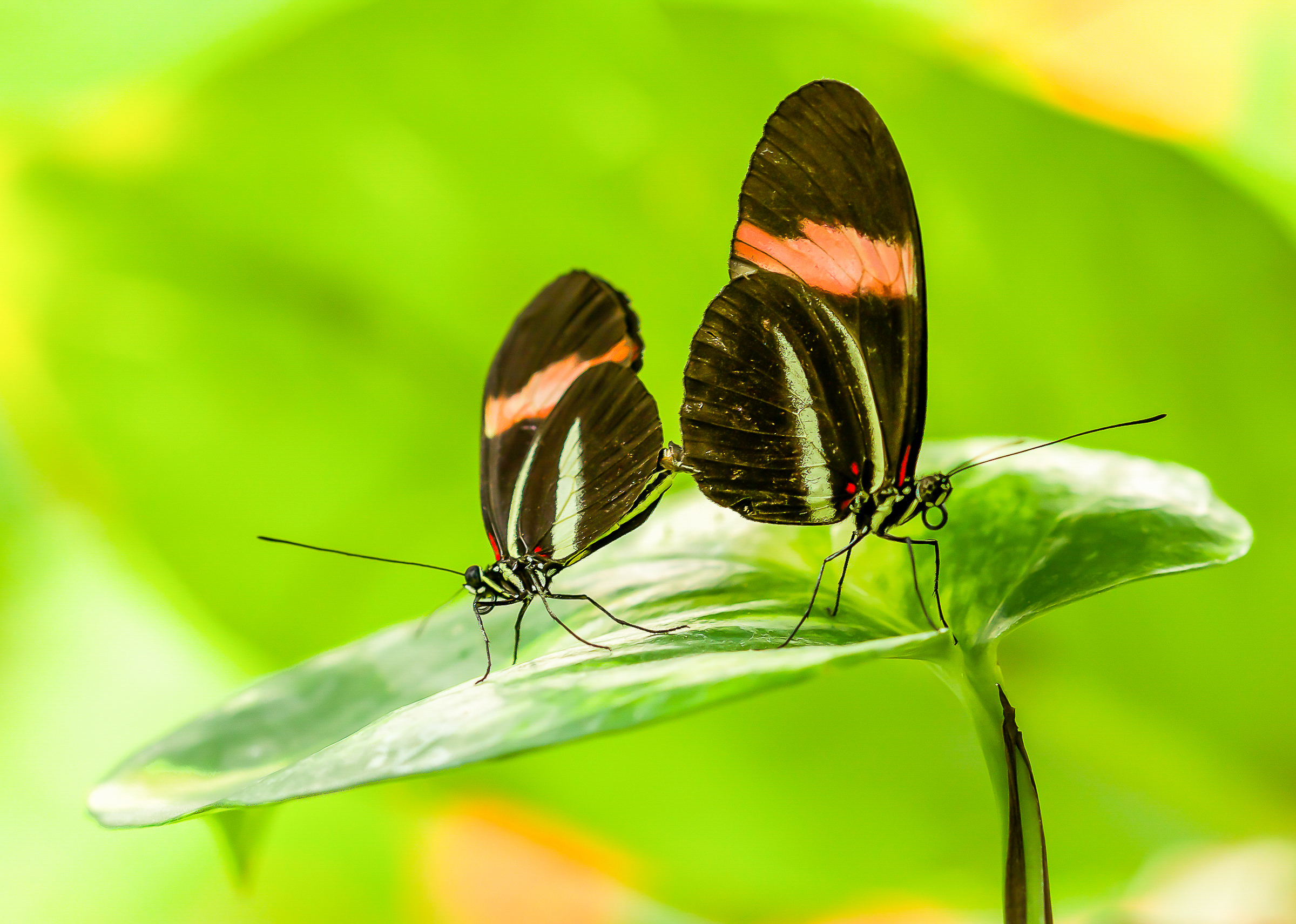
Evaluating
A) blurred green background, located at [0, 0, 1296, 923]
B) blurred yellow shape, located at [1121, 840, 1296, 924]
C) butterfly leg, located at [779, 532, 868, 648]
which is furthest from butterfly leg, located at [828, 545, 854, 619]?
blurred yellow shape, located at [1121, 840, 1296, 924]

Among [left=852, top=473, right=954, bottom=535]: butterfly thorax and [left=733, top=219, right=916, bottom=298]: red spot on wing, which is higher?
[left=733, top=219, right=916, bottom=298]: red spot on wing

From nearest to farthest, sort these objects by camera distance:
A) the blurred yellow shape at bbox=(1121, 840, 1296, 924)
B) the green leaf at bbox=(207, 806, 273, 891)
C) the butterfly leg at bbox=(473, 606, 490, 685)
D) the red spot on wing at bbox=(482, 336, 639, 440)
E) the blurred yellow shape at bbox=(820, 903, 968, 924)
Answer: the green leaf at bbox=(207, 806, 273, 891) < the butterfly leg at bbox=(473, 606, 490, 685) < the red spot on wing at bbox=(482, 336, 639, 440) < the blurred yellow shape at bbox=(1121, 840, 1296, 924) < the blurred yellow shape at bbox=(820, 903, 968, 924)

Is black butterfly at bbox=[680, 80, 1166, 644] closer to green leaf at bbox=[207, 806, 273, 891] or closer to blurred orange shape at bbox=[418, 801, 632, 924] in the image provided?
green leaf at bbox=[207, 806, 273, 891]

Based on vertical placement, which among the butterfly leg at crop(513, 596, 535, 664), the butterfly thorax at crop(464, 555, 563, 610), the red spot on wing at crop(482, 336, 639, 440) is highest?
the red spot on wing at crop(482, 336, 639, 440)

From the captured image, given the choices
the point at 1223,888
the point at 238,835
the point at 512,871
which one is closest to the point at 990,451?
the point at 238,835

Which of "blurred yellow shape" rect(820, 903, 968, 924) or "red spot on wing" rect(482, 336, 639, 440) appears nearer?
"red spot on wing" rect(482, 336, 639, 440)

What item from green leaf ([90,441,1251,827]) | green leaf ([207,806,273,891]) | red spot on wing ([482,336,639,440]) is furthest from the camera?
red spot on wing ([482,336,639,440])

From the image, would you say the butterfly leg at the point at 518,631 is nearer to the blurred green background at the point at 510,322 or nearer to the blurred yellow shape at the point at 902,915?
the blurred green background at the point at 510,322
